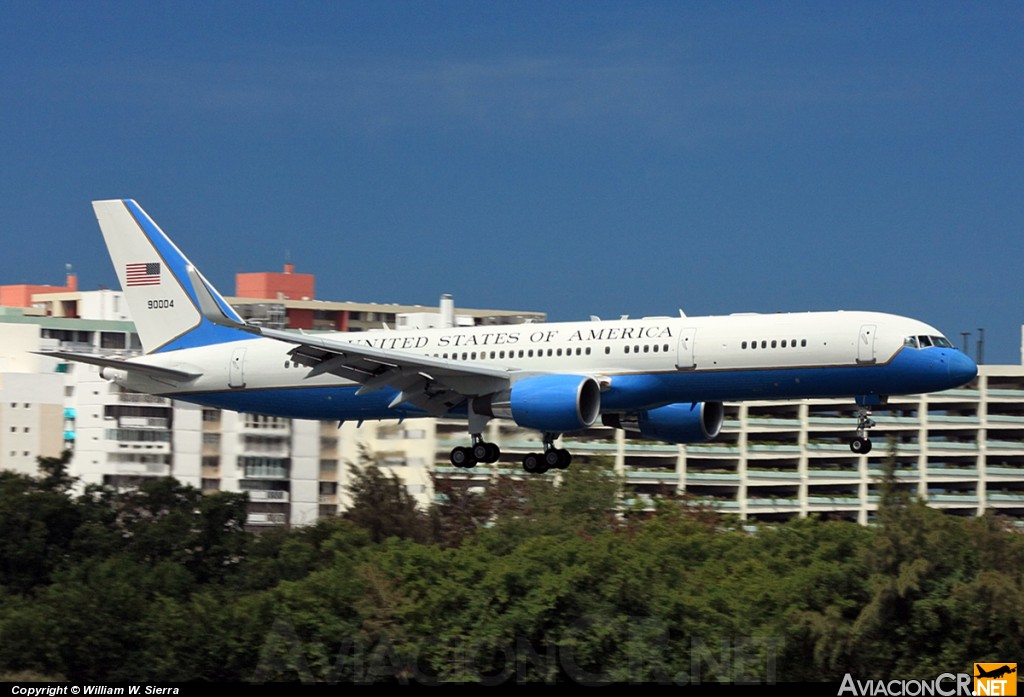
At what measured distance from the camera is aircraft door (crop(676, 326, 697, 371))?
49344 mm

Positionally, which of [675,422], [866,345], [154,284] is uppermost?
[154,284]

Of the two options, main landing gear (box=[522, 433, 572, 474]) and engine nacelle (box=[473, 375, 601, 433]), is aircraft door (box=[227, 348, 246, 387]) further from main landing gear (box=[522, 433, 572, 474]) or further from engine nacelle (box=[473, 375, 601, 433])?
engine nacelle (box=[473, 375, 601, 433])

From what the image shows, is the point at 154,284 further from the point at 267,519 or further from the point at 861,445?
the point at 267,519

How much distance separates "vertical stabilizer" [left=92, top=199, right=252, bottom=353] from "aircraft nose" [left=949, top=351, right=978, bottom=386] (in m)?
25.9

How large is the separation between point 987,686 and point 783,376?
15.0 m

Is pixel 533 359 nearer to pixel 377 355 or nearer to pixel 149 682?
pixel 377 355

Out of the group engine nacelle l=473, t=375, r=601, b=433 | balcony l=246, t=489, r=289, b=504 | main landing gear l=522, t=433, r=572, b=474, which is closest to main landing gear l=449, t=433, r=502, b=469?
main landing gear l=522, t=433, r=572, b=474

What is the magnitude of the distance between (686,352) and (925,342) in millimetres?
7330

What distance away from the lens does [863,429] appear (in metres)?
49.1

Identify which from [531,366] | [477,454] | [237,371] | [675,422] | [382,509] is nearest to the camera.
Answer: [531,366]

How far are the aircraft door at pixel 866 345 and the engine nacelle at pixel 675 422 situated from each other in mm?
7810

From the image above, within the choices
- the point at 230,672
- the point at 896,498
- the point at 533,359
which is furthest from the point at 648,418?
the point at 230,672

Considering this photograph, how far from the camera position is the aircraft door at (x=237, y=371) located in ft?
187

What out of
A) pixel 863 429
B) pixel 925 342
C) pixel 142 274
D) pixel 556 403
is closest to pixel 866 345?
pixel 925 342
